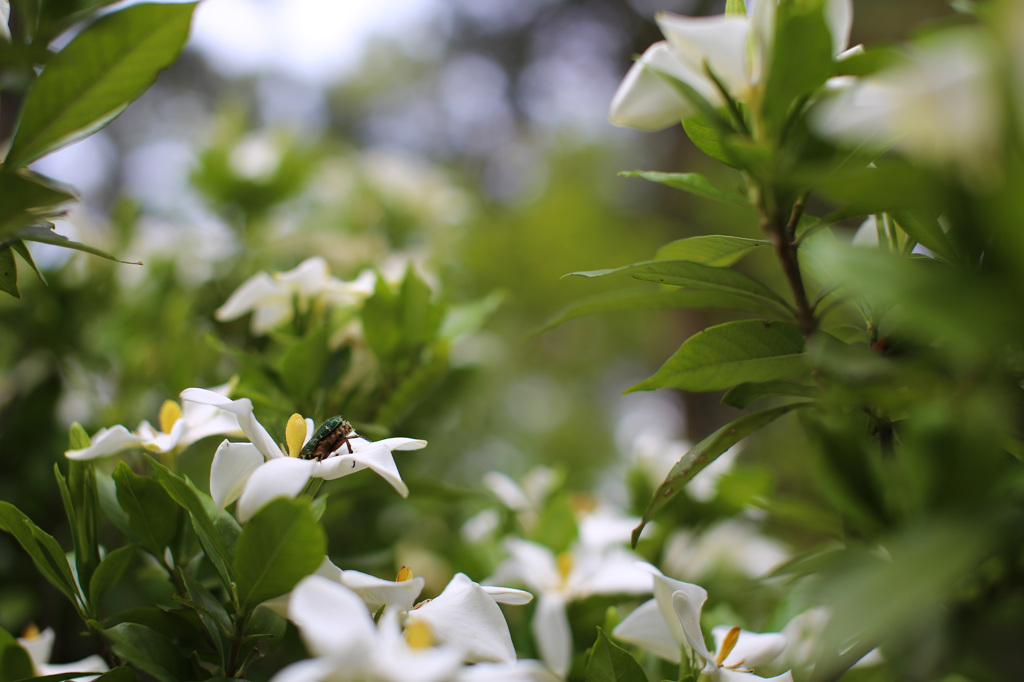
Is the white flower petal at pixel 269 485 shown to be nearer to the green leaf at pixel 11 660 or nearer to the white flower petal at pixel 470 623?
the white flower petal at pixel 470 623

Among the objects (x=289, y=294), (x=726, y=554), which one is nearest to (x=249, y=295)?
(x=289, y=294)

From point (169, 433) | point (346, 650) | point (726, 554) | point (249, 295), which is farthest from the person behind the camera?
point (726, 554)

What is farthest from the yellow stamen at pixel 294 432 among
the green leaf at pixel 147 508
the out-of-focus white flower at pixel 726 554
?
the out-of-focus white flower at pixel 726 554

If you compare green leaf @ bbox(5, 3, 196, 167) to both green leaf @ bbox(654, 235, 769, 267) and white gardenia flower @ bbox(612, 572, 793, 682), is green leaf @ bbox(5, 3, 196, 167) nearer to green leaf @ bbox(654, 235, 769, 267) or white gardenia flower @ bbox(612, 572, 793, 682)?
green leaf @ bbox(654, 235, 769, 267)

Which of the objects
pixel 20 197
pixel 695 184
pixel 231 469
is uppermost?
pixel 20 197

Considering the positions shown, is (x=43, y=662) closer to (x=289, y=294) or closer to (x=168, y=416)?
(x=168, y=416)

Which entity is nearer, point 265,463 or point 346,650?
point 346,650

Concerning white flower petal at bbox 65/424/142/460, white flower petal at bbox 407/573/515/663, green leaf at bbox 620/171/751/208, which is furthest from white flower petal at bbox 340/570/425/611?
green leaf at bbox 620/171/751/208
